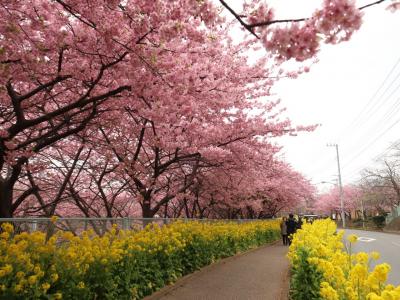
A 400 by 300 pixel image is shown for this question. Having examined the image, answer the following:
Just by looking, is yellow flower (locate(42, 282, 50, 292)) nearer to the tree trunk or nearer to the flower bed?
the flower bed

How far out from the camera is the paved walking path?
7422 millimetres

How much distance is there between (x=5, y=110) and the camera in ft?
29.9

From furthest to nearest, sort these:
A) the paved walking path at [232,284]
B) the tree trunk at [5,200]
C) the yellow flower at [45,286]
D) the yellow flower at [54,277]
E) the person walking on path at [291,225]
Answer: the person walking on path at [291,225]
the tree trunk at [5,200]
the paved walking path at [232,284]
the yellow flower at [54,277]
the yellow flower at [45,286]

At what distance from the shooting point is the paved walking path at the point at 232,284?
7422 millimetres

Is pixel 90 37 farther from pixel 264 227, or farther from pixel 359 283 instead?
pixel 264 227

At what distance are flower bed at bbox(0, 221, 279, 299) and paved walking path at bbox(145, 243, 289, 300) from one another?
31cm

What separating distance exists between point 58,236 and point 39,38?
4.16 m

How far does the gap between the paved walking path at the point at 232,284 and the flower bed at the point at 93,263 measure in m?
0.31

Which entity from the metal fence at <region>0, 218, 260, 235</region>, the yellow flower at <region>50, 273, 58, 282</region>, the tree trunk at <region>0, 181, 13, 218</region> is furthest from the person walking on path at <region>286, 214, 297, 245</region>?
the yellow flower at <region>50, 273, 58, 282</region>

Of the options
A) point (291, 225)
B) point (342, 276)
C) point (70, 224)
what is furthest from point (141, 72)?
point (291, 225)

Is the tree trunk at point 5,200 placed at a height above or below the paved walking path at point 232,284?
above

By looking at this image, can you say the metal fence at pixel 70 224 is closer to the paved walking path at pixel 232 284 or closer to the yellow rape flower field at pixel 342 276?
the paved walking path at pixel 232 284

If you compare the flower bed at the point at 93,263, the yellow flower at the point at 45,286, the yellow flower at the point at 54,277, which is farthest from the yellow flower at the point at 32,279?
the yellow flower at the point at 54,277

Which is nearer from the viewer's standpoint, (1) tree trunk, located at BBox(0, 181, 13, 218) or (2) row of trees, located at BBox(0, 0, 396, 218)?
(2) row of trees, located at BBox(0, 0, 396, 218)
